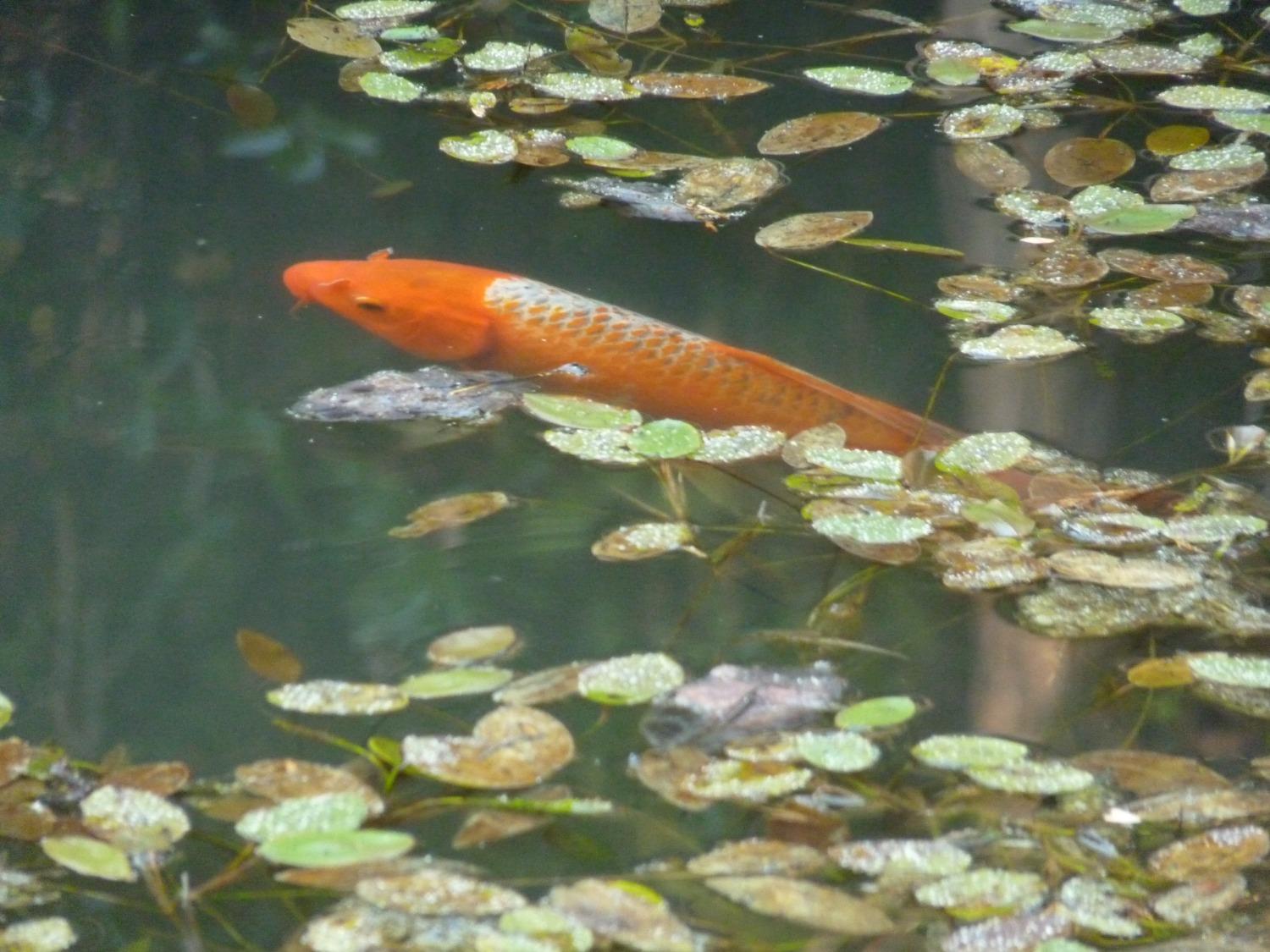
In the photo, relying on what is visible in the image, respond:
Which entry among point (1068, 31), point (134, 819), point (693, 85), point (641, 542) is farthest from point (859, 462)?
point (1068, 31)

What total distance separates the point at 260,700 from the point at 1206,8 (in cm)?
247

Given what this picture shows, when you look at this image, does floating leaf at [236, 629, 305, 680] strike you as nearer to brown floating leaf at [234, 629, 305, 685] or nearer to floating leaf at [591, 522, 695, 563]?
brown floating leaf at [234, 629, 305, 685]

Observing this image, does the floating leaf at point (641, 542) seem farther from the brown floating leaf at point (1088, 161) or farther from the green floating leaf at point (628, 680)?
the brown floating leaf at point (1088, 161)

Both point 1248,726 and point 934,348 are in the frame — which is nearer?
point 1248,726

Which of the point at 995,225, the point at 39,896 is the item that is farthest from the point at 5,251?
the point at 995,225

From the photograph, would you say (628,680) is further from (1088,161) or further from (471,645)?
(1088,161)

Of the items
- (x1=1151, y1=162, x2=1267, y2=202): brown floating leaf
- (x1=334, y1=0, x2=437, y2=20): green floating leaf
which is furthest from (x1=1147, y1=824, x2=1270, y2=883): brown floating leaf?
(x1=334, y1=0, x2=437, y2=20): green floating leaf

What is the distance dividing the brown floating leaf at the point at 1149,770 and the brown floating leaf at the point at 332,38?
2018mm

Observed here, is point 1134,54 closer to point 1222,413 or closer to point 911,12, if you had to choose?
point 911,12

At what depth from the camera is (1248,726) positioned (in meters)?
1.33

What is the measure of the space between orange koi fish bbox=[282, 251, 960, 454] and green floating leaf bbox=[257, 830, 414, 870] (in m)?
0.83

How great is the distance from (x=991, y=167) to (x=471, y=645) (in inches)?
55.3

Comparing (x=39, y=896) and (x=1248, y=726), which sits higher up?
(x=1248, y=726)

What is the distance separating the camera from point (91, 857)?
111cm
